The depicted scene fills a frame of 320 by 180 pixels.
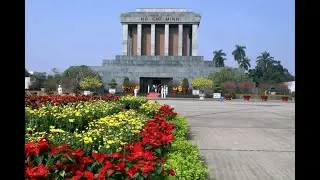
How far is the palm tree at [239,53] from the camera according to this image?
10400cm

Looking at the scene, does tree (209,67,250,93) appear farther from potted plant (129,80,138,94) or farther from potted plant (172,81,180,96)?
potted plant (129,80,138,94)

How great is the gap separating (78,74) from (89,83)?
253 inches

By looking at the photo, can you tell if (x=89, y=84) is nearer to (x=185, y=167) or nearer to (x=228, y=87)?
(x=228, y=87)

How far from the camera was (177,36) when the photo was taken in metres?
67.3

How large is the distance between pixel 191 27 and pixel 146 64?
1234 cm

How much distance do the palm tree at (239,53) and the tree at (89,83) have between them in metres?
59.2

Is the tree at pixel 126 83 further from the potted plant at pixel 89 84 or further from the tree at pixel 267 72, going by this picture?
the tree at pixel 267 72

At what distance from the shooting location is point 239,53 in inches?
4114

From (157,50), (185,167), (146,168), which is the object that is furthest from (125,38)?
(146,168)

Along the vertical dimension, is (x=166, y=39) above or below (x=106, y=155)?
above

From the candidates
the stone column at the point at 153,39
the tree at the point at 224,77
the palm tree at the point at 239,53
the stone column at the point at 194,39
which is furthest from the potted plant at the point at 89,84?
the palm tree at the point at 239,53

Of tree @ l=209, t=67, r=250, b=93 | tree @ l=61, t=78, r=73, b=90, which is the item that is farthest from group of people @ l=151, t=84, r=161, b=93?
tree @ l=61, t=78, r=73, b=90
